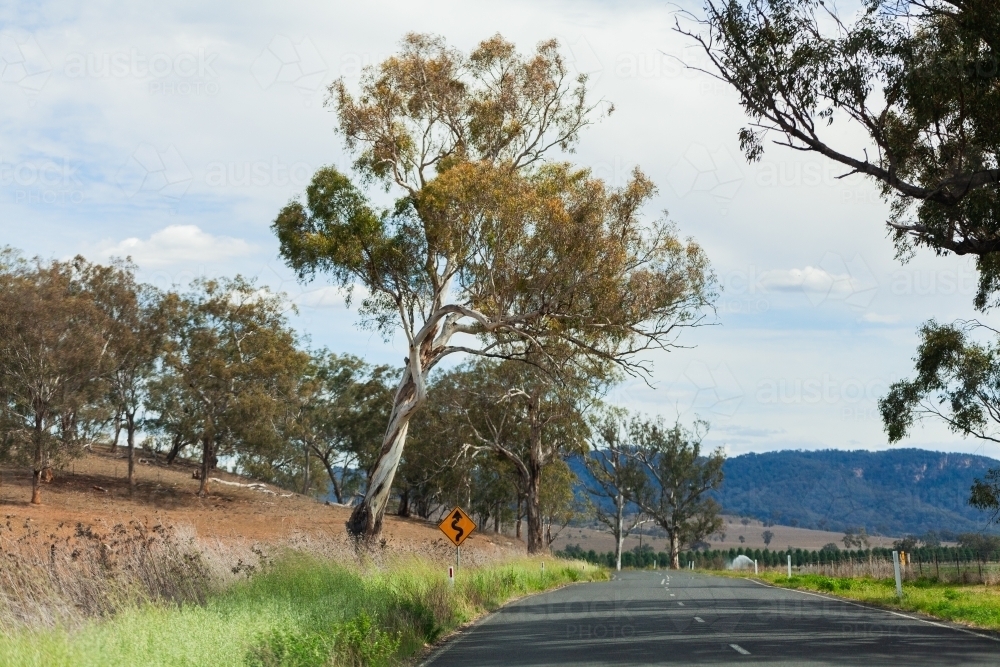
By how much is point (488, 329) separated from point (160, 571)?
1660 cm

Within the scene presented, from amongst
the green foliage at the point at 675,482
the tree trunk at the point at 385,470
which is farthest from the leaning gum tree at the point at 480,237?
the green foliage at the point at 675,482

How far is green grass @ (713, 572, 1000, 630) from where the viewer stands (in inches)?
824

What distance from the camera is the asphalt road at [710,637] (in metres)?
13.8

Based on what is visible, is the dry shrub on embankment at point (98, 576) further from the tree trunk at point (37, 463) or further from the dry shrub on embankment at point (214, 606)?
the tree trunk at point (37, 463)

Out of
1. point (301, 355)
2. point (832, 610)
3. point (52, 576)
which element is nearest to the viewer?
point (52, 576)

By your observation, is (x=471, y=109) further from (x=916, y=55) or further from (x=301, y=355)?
(x=301, y=355)

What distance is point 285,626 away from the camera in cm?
1158

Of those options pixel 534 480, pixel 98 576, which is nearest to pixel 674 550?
pixel 534 480

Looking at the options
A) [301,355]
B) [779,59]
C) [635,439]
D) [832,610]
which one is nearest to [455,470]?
[301,355]

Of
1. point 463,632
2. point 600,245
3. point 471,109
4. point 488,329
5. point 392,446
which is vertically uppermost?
point 471,109

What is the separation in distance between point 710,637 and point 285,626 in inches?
301

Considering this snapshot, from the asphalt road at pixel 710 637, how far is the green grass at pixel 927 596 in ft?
3.32

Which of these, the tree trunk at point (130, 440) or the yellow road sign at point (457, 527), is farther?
the tree trunk at point (130, 440)

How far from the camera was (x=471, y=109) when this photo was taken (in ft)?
109
